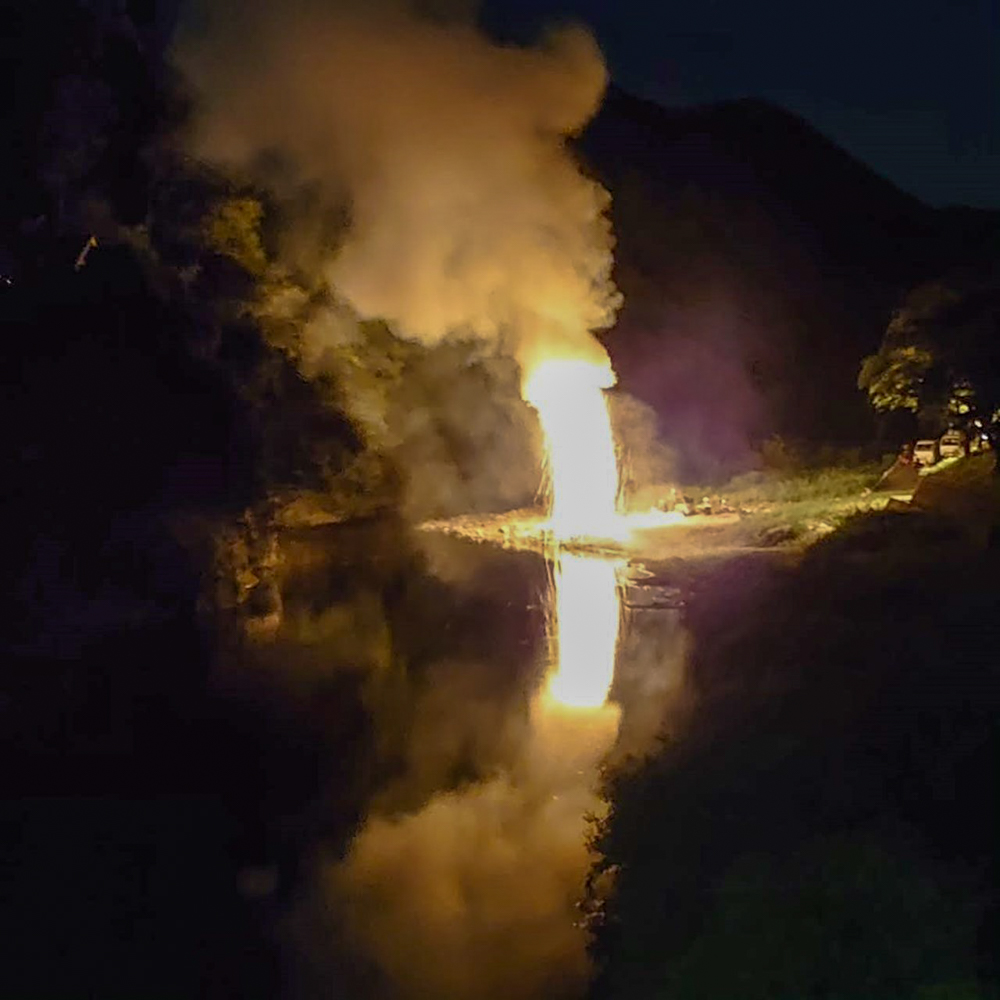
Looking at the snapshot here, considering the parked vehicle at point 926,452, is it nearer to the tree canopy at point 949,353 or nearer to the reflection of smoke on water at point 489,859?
the tree canopy at point 949,353

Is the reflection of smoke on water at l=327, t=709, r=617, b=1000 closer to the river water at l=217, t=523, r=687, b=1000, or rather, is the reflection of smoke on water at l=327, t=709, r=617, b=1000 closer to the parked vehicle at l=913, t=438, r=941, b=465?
the river water at l=217, t=523, r=687, b=1000

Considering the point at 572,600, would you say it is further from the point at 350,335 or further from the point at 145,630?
the point at 350,335

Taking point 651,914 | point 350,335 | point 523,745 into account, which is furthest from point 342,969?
point 350,335

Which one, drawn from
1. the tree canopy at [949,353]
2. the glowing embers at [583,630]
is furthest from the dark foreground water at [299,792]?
the tree canopy at [949,353]

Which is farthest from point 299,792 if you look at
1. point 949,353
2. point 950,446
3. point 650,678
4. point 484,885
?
point 950,446

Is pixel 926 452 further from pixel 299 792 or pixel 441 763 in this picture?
pixel 299 792
